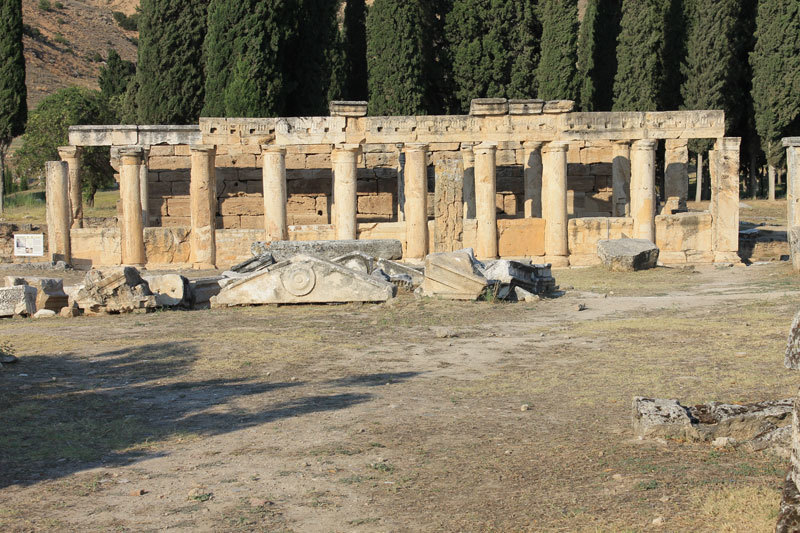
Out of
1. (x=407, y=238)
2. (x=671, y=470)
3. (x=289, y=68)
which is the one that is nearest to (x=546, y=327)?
(x=671, y=470)

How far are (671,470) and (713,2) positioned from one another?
37382mm

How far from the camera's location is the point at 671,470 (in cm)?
613

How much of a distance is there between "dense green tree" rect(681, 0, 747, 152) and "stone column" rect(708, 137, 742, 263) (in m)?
17.2

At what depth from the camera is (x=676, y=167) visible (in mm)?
25609

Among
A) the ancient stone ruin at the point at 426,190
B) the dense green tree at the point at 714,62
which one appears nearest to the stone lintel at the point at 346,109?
the ancient stone ruin at the point at 426,190

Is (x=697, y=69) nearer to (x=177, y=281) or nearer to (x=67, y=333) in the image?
(x=177, y=281)

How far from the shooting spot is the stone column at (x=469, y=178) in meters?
26.6

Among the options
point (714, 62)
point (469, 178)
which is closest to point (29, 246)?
point (469, 178)

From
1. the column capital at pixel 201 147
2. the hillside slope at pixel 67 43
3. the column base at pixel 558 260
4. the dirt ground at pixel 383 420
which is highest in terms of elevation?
the hillside slope at pixel 67 43

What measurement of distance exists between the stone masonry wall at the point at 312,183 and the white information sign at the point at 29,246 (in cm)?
330

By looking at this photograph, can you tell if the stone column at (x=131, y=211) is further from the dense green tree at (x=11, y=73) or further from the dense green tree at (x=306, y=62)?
the dense green tree at (x=11, y=73)

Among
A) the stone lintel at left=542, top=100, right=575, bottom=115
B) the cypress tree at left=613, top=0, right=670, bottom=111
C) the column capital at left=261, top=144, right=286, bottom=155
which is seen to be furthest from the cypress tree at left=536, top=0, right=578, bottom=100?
the column capital at left=261, top=144, right=286, bottom=155

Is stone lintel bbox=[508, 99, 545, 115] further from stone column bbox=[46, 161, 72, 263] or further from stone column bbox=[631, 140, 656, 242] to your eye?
stone column bbox=[46, 161, 72, 263]

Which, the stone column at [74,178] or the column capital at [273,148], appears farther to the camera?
the stone column at [74,178]
